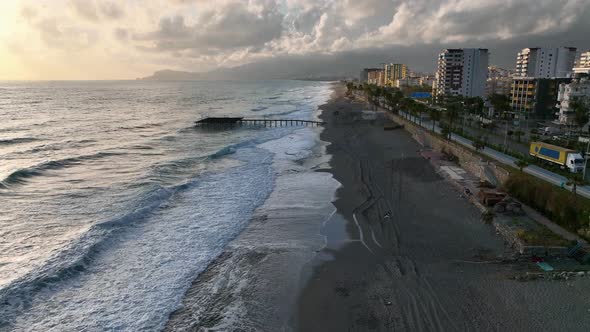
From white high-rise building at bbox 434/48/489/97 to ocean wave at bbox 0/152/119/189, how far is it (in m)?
110

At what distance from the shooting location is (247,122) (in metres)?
75.6

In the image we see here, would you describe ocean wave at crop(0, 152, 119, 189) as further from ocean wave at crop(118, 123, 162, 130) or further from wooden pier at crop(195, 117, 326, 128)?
wooden pier at crop(195, 117, 326, 128)

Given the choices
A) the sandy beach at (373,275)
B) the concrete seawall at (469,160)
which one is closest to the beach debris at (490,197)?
the sandy beach at (373,275)

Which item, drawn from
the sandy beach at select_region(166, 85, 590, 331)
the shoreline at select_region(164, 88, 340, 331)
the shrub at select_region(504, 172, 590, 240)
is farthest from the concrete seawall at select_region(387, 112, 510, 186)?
the shoreline at select_region(164, 88, 340, 331)

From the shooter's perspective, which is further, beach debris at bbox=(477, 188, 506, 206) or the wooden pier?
the wooden pier

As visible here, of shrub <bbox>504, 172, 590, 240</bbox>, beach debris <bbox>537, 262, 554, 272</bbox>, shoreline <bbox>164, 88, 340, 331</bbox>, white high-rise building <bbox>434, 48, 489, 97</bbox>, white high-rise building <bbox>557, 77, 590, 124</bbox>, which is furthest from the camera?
white high-rise building <bbox>434, 48, 489, 97</bbox>

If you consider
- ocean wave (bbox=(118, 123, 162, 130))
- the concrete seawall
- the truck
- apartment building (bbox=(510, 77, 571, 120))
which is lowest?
ocean wave (bbox=(118, 123, 162, 130))

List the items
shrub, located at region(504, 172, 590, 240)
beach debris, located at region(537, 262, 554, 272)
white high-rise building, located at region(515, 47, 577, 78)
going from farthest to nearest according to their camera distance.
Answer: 1. white high-rise building, located at region(515, 47, 577, 78)
2. shrub, located at region(504, 172, 590, 240)
3. beach debris, located at region(537, 262, 554, 272)

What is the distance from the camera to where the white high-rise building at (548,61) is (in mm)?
115188

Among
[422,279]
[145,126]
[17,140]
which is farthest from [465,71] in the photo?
[422,279]

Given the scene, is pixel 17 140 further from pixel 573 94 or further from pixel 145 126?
pixel 573 94

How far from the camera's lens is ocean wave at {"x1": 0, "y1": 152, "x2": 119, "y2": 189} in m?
29.6

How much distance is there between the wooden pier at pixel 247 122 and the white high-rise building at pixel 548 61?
277 feet

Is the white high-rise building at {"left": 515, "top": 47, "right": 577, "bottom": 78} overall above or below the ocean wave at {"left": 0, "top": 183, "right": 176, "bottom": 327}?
above
